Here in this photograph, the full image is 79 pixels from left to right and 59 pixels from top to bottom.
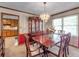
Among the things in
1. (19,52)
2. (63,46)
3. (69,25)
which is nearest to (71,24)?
(69,25)

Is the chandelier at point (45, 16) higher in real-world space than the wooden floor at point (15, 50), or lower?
higher

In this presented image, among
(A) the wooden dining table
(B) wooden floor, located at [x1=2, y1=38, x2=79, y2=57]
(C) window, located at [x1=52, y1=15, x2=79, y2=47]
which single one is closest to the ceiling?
(C) window, located at [x1=52, y1=15, x2=79, y2=47]

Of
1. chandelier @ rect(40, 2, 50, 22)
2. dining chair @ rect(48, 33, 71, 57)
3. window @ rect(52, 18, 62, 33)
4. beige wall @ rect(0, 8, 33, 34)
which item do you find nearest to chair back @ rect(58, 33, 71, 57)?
dining chair @ rect(48, 33, 71, 57)

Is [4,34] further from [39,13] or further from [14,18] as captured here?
[39,13]

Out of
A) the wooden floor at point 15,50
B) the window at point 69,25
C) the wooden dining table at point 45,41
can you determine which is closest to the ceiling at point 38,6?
the window at point 69,25

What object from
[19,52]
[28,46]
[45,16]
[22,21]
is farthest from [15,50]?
[45,16]

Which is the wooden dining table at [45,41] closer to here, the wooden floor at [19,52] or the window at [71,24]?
the wooden floor at [19,52]

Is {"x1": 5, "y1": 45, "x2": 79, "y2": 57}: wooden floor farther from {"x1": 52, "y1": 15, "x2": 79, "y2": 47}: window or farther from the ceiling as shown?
the ceiling

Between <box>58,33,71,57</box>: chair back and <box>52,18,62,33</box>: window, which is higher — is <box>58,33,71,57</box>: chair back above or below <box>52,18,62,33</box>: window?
below

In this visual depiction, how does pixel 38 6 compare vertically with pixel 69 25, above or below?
above

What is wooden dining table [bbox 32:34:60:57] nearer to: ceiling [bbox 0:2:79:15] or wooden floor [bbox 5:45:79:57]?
wooden floor [bbox 5:45:79:57]

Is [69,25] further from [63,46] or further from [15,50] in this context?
[15,50]

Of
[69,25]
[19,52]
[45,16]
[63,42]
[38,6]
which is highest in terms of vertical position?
[38,6]

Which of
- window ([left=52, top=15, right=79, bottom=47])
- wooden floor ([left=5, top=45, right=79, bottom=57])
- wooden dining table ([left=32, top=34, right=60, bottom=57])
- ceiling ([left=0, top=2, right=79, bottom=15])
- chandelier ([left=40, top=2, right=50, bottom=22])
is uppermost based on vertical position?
ceiling ([left=0, top=2, right=79, bottom=15])
